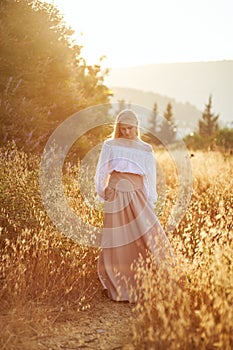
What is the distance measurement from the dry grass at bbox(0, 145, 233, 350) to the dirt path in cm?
4

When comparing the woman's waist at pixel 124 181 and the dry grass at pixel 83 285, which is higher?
the woman's waist at pixel 124 181

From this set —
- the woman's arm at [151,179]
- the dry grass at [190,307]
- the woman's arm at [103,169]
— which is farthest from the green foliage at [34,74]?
the dry grass at [190,307]

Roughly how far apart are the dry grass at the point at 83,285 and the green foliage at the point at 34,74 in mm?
2632

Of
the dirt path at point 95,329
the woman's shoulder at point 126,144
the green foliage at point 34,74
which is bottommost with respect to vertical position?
the dirt path at point 95,329

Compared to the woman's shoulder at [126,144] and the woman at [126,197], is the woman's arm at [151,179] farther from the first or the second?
the woman's shoulder at [126,144]

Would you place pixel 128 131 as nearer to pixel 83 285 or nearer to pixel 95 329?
pixel 83 285

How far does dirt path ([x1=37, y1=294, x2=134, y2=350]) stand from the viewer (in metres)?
3.49

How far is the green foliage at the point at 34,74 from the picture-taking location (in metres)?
8.45

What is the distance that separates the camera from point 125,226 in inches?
187

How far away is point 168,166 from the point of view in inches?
464

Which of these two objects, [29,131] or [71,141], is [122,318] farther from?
[71,141]

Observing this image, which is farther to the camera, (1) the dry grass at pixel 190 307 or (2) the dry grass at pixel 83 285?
(2) the dry grass at pixel 83 285

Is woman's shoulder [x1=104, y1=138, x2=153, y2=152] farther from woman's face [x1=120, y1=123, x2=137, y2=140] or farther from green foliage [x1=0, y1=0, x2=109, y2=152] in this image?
green foliage [x1=0, y1=0, x2=109, y2=152]

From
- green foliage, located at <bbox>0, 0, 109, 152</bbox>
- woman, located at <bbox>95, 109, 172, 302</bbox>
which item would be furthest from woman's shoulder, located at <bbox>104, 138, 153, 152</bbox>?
green foliage, located at <bbox>0, 0, 109, 152</bbox>
